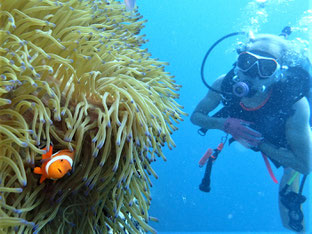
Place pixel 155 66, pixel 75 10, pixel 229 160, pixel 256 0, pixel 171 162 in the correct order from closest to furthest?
pixel 75 10, pixel 155 66, pixel 256 0, pixel 171 162, pixel 229 160

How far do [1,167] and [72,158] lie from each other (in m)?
0.20

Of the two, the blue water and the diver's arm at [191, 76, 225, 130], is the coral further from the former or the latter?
the blue water

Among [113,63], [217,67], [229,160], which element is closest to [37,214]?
[113,63]

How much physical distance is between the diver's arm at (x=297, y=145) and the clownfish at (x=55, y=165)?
2.56 m

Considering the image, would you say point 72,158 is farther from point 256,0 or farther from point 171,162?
point 171,162

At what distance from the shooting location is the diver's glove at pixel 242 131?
3221 mm

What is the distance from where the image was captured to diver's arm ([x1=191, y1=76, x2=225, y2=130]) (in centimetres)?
340

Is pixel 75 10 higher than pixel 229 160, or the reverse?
pixel 75 10

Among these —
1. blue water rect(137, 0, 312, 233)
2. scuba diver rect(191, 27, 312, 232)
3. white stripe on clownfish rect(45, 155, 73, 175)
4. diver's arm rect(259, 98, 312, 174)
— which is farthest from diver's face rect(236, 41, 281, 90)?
blue water rect(137, 0, 312, 233)

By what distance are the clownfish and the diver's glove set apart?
100.0 inches

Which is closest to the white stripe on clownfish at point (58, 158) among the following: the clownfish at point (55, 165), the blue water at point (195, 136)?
the clownfish at point (55, 165)

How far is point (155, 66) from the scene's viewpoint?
4.61 feet

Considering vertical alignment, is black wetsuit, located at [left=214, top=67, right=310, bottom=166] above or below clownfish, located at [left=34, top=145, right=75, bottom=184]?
above

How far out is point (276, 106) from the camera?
3.02 m
